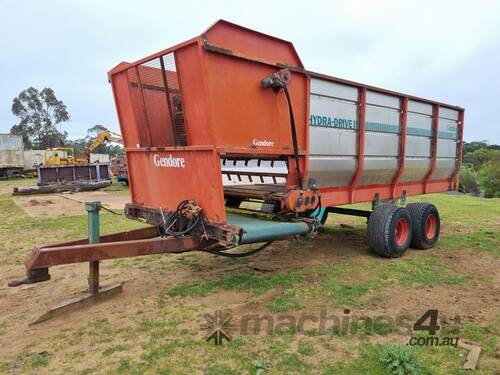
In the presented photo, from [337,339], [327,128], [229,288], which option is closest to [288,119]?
[327,128]

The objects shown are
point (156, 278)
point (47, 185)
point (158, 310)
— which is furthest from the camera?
point (47, 185)

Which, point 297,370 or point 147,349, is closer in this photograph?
point 297,370

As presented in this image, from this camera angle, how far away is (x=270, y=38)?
4.39 meters

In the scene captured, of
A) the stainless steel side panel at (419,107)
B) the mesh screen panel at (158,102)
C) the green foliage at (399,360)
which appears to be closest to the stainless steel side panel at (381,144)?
the stainless steel side panel at (419,107)

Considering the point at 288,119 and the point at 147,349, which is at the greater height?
the point at 288,119

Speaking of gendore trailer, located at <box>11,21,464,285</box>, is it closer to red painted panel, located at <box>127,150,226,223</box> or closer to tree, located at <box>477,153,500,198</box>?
red painted panel, located at <box>127,150,226,223</box>

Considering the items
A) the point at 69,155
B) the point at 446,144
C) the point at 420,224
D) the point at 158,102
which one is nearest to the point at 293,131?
the point at 158,102

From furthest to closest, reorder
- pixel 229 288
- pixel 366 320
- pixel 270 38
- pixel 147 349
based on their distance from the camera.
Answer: pixel 229 288 → pixel 270 38 → pixel 366 320 → pixel 147 349

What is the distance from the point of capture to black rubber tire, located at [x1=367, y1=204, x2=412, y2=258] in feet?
18.9

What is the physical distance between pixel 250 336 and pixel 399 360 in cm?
121

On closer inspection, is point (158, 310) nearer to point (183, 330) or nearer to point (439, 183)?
point (183, 330)

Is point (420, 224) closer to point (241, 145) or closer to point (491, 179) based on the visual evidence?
point (241, 145)

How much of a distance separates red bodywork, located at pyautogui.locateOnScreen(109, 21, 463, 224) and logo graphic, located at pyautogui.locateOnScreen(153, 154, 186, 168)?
0.01 meters

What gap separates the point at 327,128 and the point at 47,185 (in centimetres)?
1650
